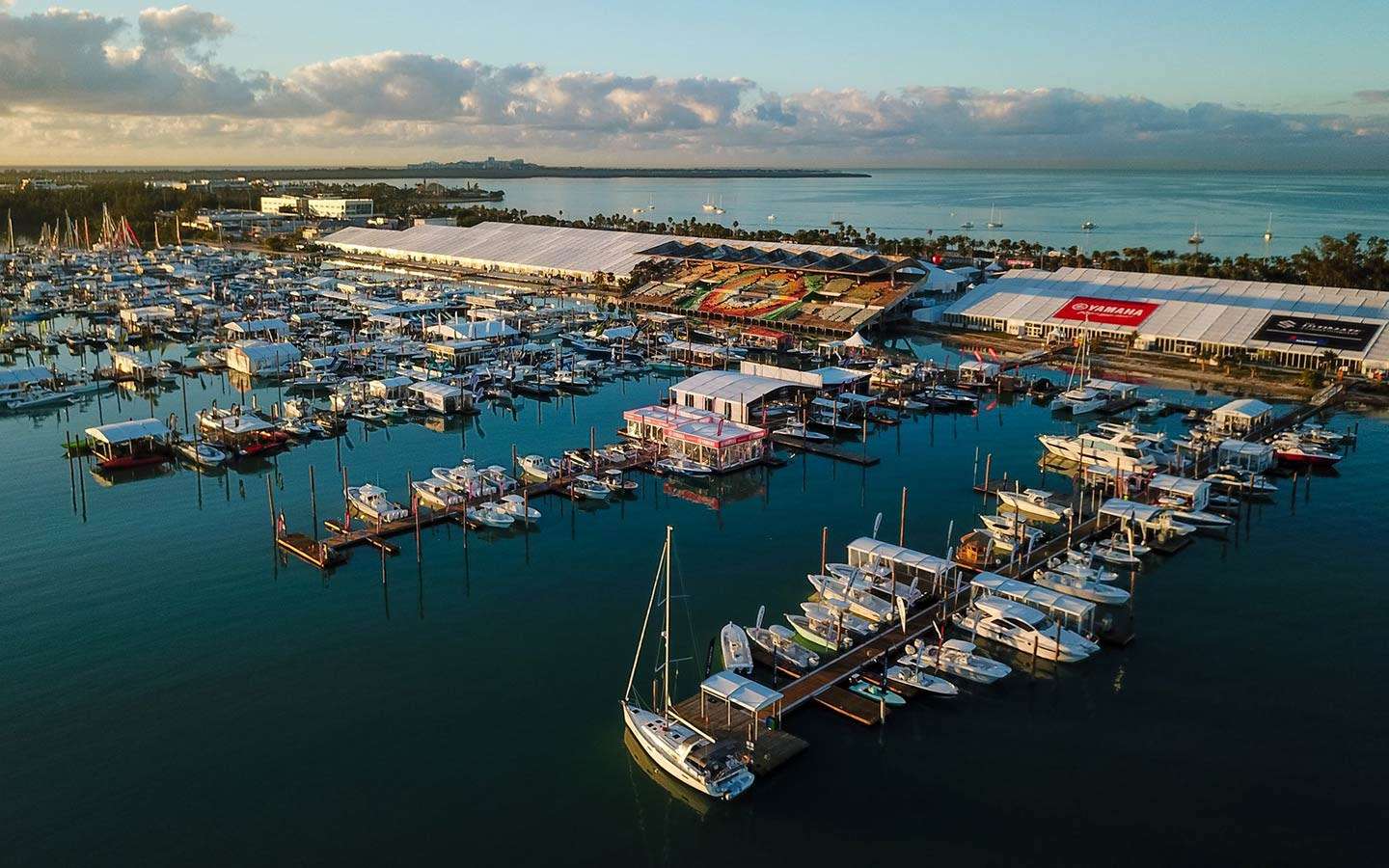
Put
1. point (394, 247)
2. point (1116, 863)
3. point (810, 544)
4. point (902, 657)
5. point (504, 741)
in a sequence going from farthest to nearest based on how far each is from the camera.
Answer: point (394, 247)
point (810, 544)
point (902, 657)
point (504, 741)
point (1116, 863)

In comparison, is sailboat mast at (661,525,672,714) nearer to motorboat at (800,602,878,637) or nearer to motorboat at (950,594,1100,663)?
motorboat at (800,602,878,637)

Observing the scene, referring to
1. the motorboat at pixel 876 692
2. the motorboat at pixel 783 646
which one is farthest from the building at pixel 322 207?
the motorboat at pixel 876 692

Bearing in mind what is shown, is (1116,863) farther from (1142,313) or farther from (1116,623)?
(1142,313)

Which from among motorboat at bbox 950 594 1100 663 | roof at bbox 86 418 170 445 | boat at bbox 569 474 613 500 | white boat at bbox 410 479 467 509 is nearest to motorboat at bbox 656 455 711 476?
boat at bbox 569 474 613 500

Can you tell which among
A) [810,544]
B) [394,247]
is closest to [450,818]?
[810,544]

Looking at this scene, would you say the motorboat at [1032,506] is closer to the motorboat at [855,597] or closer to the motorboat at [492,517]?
the motorboat at [855,597]

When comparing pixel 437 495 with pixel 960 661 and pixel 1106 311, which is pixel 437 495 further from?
pixel 1106 311
